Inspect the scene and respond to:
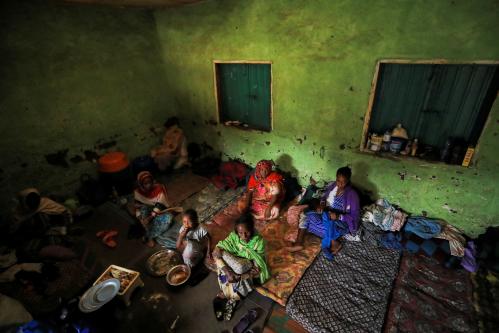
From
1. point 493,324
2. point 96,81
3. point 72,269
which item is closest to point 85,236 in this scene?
point 72,269

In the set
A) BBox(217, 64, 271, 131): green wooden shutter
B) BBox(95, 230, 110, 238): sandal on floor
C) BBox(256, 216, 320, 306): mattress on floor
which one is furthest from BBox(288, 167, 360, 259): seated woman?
BBox(95, 230, 110, 238): sandal on floor

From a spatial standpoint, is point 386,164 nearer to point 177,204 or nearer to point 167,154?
point 177,204

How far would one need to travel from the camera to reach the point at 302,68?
3.89 meters

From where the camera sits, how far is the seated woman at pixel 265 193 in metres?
4.14

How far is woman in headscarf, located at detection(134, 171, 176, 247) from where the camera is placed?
3873 millimetres

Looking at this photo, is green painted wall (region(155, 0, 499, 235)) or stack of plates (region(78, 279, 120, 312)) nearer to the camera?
stack of plates (region(78, 279, 120, 312))

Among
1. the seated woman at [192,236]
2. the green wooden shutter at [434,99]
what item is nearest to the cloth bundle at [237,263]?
the seated woman at [192,236]

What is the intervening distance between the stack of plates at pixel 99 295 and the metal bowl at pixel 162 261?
0.61 metres

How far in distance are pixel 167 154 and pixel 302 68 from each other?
12.4 ft

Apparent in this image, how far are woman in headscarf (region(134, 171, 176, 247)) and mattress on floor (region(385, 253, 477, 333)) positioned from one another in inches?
131

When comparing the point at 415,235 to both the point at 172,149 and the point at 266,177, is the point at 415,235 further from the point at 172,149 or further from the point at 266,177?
the point at 172,149

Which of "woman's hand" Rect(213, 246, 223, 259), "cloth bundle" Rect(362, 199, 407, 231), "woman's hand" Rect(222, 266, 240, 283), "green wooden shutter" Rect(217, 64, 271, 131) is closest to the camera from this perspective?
"woman's hand" Rect(222, 266, 240, 283)

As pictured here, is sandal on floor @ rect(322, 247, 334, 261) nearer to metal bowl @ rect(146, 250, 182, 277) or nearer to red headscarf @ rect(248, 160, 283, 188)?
red headscarf @ rect(248, 160, 283, 188)

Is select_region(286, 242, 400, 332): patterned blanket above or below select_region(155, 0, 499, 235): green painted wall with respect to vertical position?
A: below
